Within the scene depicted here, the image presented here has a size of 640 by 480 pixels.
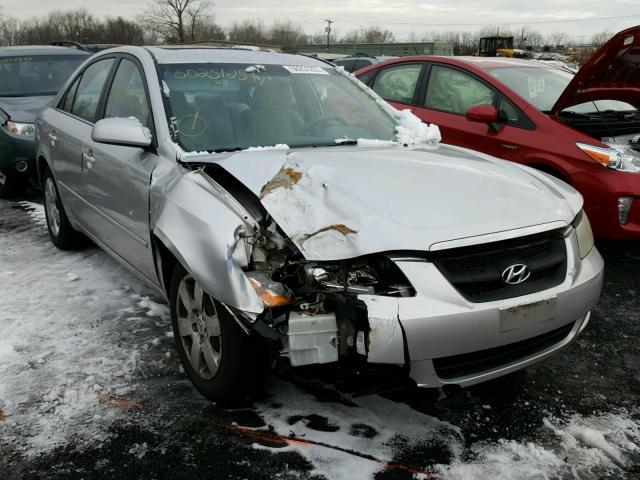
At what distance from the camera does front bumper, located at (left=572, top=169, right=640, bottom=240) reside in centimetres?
420

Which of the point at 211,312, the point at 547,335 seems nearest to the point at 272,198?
the point at 211,312

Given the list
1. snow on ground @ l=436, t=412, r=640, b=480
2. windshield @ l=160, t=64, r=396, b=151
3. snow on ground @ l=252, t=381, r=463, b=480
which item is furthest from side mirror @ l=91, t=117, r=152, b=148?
snow on ground @ l=436, t=412, r=640, b=480

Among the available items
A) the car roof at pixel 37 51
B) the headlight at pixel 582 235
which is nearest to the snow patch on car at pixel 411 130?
the headlight at pixel 582 235

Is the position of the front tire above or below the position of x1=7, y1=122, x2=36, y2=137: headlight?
below

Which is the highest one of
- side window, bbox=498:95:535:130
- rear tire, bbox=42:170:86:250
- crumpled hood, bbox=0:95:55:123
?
side window, bbox=498:95:535:130

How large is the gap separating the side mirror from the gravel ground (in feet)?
3.68

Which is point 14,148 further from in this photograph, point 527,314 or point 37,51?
point 527,314

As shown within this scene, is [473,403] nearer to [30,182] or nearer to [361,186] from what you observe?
[361,186]

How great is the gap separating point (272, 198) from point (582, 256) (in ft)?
4.64

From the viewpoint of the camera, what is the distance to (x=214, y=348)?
262 centimetres

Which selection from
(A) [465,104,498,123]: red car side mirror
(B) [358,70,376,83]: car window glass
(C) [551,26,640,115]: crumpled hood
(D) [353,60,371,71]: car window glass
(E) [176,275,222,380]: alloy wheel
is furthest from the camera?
(D) [353,60,371,71]: car window glass

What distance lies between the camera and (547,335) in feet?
8.25

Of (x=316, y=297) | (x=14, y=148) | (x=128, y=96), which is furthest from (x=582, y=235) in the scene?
(x=14, y=148)

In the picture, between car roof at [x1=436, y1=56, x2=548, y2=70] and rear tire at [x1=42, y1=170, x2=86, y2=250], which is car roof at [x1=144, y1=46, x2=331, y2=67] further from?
car roof at [x1=436, y1=56, x2=548, y2=70]
